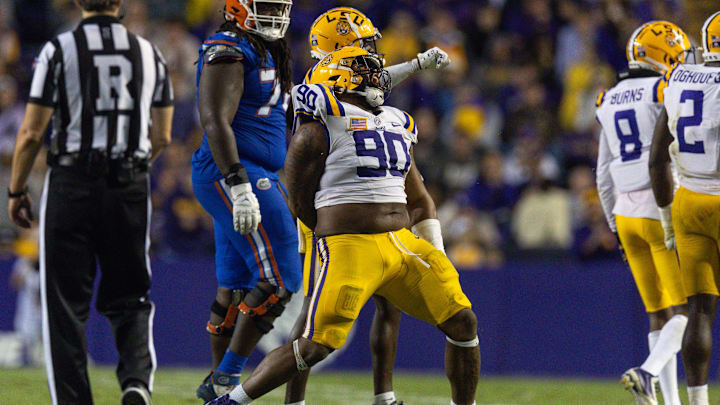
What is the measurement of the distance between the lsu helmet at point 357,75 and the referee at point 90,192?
2.93ft

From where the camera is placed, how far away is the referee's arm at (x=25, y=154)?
483cm

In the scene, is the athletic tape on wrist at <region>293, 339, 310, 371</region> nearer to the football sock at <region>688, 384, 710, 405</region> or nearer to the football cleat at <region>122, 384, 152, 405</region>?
the football cleat at <region>122, 384, 152, 405</region>

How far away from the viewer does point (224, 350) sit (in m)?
6.05

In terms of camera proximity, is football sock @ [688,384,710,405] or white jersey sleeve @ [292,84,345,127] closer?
white jersey sleeve @ [292,84,345,127]

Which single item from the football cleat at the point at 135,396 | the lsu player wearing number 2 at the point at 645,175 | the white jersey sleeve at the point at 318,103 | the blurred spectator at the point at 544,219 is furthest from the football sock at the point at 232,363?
the blurred spectator at the point at 544,219

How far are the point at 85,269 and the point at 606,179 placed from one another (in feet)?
11.9

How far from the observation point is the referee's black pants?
4.84 meters

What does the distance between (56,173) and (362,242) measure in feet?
4.82

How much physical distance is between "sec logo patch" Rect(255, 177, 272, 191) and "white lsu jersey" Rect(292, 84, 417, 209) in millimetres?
671

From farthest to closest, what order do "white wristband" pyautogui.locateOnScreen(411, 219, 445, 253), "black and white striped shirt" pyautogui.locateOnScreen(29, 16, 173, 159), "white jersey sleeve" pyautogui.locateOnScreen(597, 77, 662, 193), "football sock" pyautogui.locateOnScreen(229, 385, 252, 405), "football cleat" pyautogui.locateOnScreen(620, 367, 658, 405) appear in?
"white jersey sleeve" pyautogui.locateOnScreen(597, 77, 662, 193)
"football cleat" pyautogui.locateOnScreen(620, 367, 658, 405)
"white wristband" pyautogui.locateOnScreen(411, 219, 445, 253)
"black and white striped shirt" pyautogui.locateOnScreen(29, 16, 173, 159)
"football sock" pyautogui.locateOnScreen(229, 385, 252, 405)

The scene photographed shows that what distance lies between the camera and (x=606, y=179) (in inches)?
275

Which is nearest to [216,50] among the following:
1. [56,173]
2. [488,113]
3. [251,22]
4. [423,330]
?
[251,22]

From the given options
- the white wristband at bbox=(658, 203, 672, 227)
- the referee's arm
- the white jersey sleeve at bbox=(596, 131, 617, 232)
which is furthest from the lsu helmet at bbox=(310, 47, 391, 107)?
the white jersey sleeve at bbox=(596, 131, 617, 232)

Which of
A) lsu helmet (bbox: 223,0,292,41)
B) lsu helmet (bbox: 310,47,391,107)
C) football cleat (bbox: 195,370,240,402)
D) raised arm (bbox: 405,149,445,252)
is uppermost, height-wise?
lsu helmet (bbox: 223,0,292,41)
